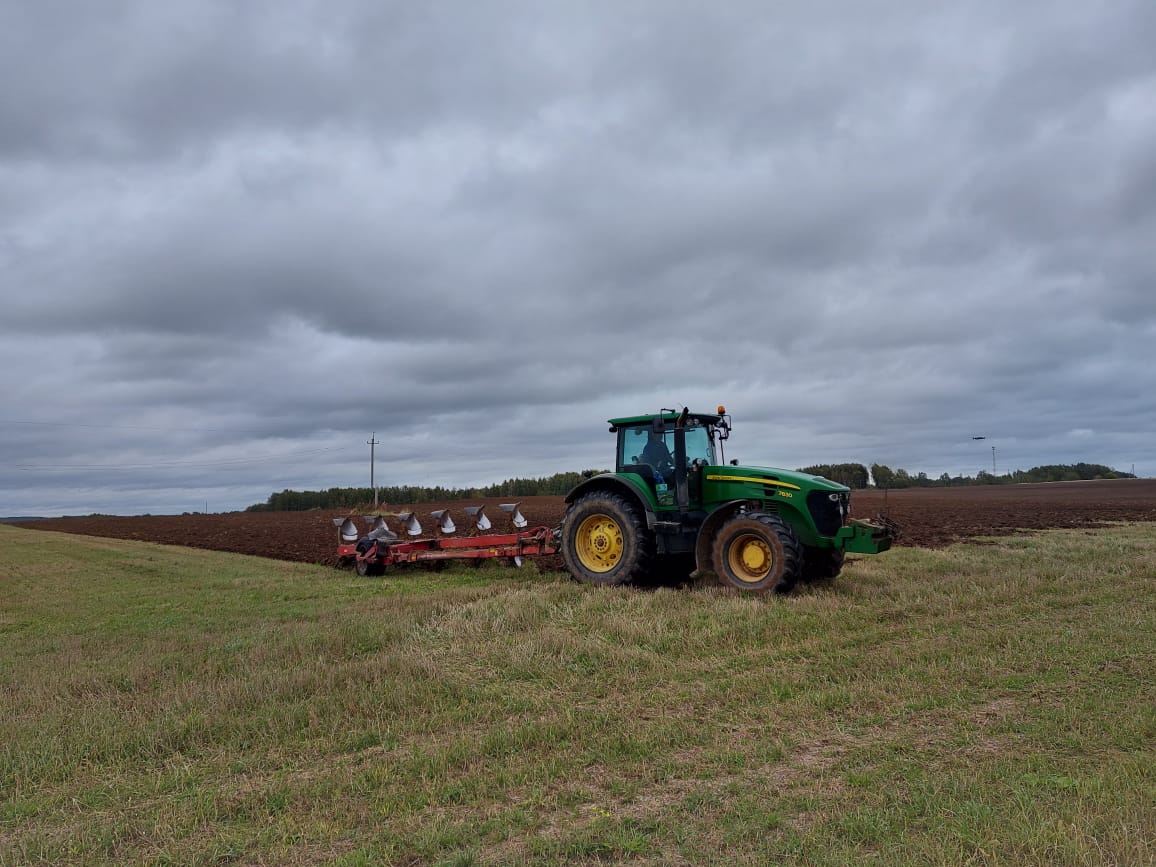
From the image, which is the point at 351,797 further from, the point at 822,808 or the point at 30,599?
the point at 30,599

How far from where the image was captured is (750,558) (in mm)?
9945

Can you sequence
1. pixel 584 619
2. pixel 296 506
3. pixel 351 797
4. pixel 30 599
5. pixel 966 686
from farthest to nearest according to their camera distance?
pixel 296 506
pixel 30 599
pixel 584 619
pixel 966 686
pixel 351 797

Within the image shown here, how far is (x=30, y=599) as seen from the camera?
13.1 m

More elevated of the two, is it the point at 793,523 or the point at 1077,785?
the point at 793,523

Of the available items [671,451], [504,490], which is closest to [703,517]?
[671,451]

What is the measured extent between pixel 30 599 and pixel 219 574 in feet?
11.3

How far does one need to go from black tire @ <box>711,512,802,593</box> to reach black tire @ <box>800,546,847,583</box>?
109 centimetres

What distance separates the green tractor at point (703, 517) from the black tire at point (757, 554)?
0.01m

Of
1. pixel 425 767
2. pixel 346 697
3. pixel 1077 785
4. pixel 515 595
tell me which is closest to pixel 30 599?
pixel 515 595

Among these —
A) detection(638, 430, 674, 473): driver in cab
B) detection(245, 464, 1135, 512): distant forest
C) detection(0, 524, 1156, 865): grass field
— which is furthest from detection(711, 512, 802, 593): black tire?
detection(245, 464, 1135, 512): distant forest

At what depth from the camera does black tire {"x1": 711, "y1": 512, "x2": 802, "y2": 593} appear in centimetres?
946

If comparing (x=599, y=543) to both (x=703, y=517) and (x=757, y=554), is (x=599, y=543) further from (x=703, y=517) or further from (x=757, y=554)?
(x=757, y=554)

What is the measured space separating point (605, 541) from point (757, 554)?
7.91ft

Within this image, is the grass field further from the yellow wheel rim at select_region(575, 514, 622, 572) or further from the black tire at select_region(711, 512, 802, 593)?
the yellow wheel rim at select_region(575, 514, 622, 572)
